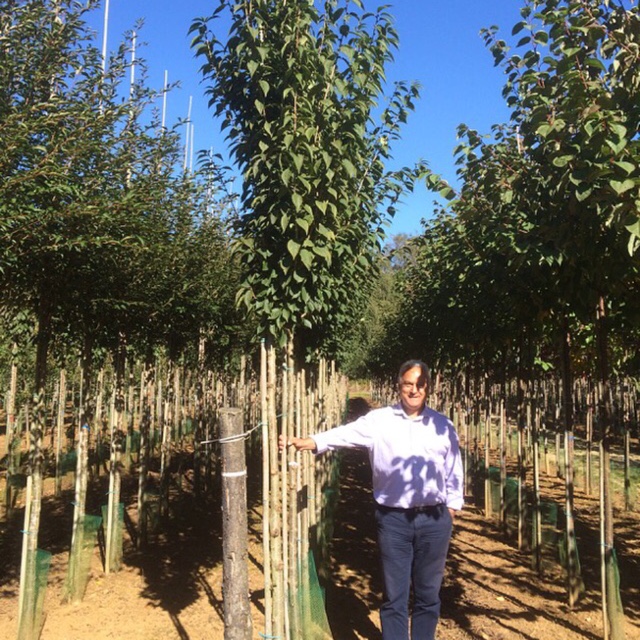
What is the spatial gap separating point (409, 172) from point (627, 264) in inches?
87.1

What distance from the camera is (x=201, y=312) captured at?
341 inches

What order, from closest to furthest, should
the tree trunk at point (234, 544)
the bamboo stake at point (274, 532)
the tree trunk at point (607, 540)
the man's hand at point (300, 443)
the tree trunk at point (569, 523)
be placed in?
the tree trunk at point (234, 544), the man's hand at point (300, 443), the bamboo stake at point (274, 532), the tree trunk at point (607, 540), the tree trunk at point (569, 523)

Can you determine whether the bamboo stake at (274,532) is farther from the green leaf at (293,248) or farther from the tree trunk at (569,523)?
the tree trunk at (569,523)

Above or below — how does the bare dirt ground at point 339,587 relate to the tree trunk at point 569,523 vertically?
below

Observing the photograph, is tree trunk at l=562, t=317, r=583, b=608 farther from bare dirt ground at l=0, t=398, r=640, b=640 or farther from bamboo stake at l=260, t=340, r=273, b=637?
bamboo stake at l=260, t=340, r=273, b=637

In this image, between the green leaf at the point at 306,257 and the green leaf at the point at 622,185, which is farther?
the green leaf at the point at 306,257

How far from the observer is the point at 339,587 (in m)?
5.73

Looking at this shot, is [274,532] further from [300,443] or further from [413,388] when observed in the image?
[413,388]

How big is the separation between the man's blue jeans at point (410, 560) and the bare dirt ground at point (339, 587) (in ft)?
4.49

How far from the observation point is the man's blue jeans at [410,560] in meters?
3.39

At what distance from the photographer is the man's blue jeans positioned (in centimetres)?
339

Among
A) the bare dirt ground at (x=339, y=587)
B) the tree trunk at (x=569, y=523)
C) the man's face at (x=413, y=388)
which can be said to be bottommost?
the bare dirt ground at (x=339, y=587)

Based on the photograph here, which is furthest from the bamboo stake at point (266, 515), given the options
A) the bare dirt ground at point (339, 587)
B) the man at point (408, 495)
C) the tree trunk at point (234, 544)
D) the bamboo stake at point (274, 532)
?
the bare dirt ground at point (339, 587)

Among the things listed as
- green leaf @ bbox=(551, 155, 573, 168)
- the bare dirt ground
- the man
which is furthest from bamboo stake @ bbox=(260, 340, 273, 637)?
green leaf @ bbox=(551, 155, 573, 168)
